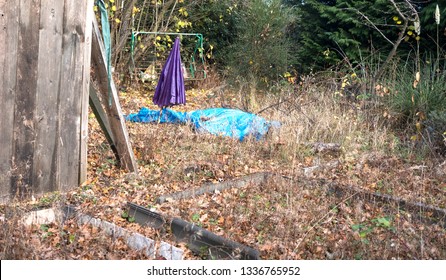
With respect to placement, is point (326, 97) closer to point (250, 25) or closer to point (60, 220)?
point (250, 25)

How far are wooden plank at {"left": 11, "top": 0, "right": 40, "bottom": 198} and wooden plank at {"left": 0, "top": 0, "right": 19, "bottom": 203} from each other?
43 millimetres

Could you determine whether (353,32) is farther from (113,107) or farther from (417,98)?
(113,107)

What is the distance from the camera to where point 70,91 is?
527cm

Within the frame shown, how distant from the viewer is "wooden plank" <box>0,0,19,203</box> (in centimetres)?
471

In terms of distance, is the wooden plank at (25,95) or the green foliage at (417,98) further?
the green foliage at (417,98)

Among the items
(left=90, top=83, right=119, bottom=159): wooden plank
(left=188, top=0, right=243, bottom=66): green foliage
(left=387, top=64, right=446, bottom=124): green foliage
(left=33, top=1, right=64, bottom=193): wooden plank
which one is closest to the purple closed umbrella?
(left=90, top=83, right=119, bottom=159): wooden plank

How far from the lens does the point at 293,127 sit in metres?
7.90

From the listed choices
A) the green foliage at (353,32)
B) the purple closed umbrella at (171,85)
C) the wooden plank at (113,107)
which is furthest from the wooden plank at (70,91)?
the green foliage at (353,32)

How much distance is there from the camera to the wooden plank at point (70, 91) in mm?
5176

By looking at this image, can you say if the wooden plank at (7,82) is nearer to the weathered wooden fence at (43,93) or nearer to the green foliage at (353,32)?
the weathered wooden fence at (43,93)

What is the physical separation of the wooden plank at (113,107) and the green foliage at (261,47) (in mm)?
7199

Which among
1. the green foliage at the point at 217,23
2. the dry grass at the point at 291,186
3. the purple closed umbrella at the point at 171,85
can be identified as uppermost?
the green foliage at the point at 217,23

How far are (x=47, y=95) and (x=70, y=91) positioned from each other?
24 cm

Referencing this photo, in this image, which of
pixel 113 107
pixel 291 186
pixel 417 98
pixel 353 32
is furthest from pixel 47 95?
pixel 353 32
